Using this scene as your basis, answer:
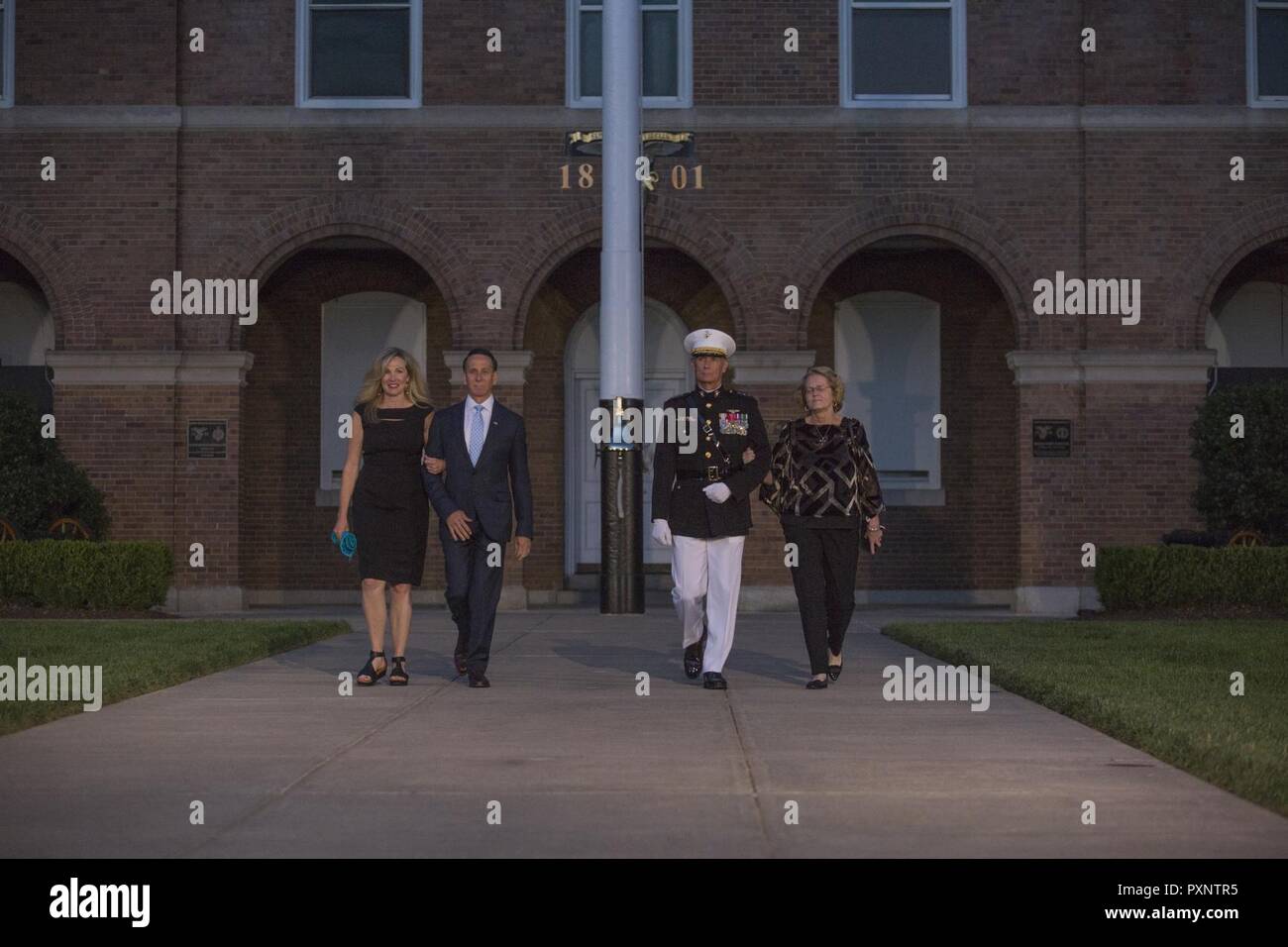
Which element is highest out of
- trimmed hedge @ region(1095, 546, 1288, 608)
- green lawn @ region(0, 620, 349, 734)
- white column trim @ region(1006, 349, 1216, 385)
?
white column trim @ region(1006, 349, 1216, 385)

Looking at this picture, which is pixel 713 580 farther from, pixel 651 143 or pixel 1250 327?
pixel 1250 327

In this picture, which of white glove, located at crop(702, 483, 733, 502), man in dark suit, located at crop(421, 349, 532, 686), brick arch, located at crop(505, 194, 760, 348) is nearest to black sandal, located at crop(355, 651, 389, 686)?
man in dark suit, located at crop(421, 349, 532, 686)

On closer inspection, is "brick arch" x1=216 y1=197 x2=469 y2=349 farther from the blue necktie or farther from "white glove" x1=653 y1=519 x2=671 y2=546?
"white glove" x1=653 y1=519 x2=671 y2=546

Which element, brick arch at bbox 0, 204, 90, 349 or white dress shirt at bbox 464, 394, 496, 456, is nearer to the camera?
white dress shirt at bbox 464, 394, 496, 456

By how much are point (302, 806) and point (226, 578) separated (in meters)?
14.6

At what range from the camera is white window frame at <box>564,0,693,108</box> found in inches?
830

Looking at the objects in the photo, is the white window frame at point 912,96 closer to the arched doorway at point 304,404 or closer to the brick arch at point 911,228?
the brick arch at point 911,228

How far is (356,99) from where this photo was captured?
21328 mm

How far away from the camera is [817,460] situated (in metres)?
11.6

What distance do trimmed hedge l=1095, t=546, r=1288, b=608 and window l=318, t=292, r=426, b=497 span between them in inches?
375

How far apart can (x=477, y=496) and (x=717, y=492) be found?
4.75ft

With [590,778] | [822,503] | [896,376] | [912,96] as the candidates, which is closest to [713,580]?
[822,503]

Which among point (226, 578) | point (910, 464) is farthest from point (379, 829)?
point (910, 464)

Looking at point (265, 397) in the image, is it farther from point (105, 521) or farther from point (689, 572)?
point (689, 572)
